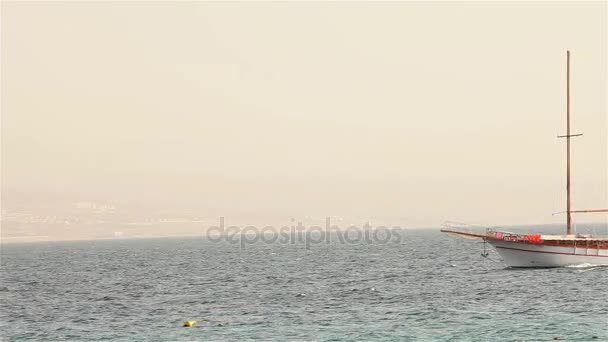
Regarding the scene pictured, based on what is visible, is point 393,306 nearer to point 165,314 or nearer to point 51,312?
point 165,314

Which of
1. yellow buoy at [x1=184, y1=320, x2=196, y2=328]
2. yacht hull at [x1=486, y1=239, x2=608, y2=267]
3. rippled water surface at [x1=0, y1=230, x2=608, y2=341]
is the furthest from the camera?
yacht hull at [x1=486, y1=239, x2=608, y2=267]

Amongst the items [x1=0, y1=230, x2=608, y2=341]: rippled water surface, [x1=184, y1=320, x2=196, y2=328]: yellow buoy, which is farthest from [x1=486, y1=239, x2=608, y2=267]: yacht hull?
[x1=184, y1=320, x2=196, y2=328]: yellow buoy

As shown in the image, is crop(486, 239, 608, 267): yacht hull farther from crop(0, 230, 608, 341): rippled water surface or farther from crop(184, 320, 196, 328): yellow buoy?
crop(184, 320, 196, 328): yellow buoy

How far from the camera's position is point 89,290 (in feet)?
268

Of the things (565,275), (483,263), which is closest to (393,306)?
(565,275)

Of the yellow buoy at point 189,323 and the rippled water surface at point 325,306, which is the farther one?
the yellow buoy at point 189,323

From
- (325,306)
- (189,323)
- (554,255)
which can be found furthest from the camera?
(554,255)

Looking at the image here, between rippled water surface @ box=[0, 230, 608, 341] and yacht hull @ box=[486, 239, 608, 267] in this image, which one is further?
yacht hull @ box=[486, 239, 608, 267]

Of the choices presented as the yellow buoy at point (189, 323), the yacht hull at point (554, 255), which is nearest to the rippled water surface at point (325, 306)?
the yellow buoy at point (189, 323)

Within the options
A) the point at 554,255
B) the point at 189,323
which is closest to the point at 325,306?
the point at 189,323

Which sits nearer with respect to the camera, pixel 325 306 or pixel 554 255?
pixel 325 306

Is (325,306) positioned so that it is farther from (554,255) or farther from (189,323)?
(554,255)

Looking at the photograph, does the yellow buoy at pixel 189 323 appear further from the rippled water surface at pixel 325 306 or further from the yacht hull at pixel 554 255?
the yacht hull at pixel 554 255

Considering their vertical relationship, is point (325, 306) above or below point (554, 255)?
below
